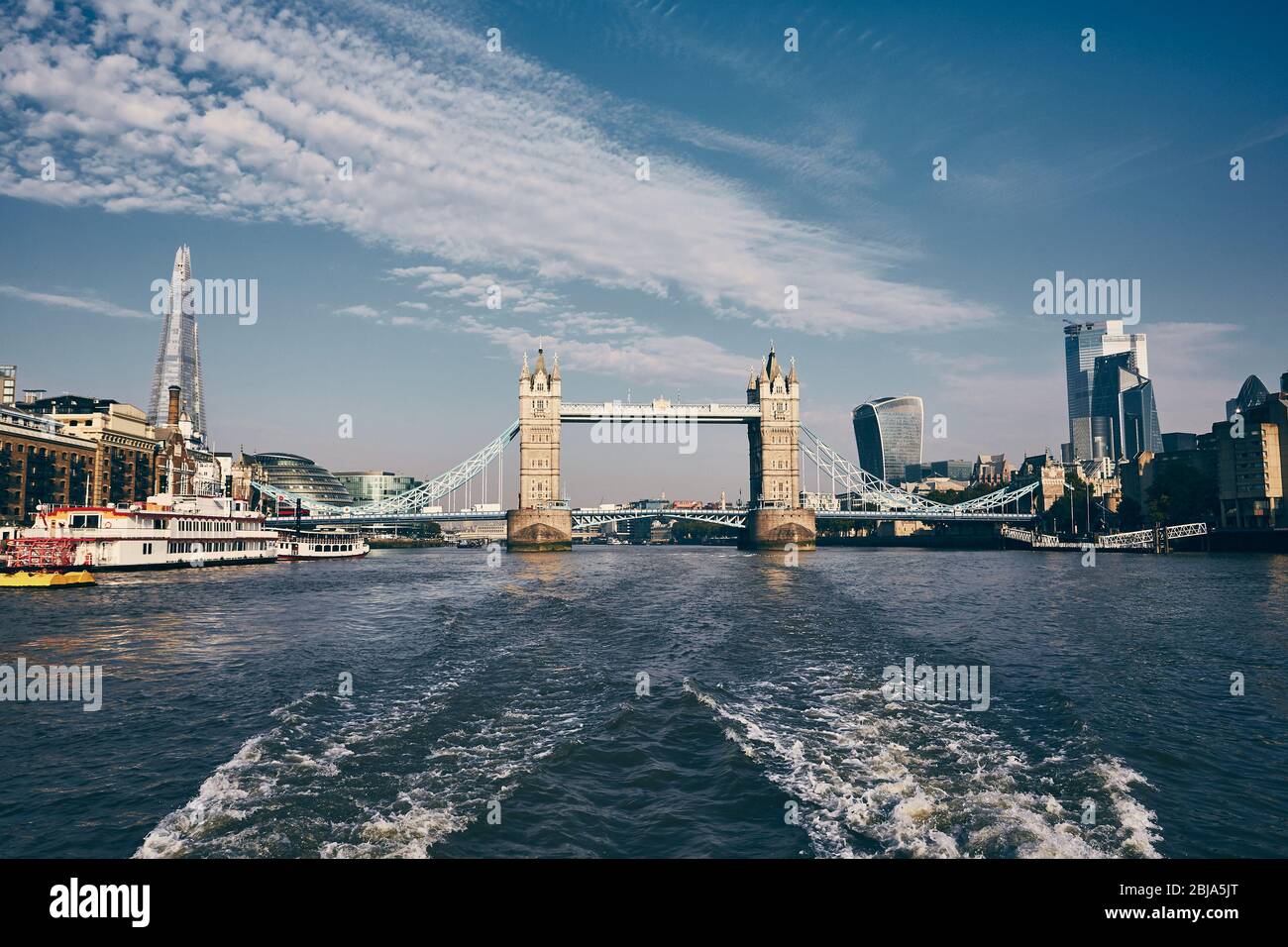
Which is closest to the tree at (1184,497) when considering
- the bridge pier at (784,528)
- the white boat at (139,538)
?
the bridge pier at (784,528)

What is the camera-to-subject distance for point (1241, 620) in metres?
32.9

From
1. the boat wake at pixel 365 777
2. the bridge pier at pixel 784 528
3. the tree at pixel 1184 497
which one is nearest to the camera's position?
the boat wake at pixel 365 777

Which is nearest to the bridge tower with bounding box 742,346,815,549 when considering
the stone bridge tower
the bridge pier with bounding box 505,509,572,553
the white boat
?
the stone bridge tower

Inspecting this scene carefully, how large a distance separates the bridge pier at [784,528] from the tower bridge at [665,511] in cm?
17

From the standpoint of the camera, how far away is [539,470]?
136 meters

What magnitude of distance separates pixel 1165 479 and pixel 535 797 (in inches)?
5049

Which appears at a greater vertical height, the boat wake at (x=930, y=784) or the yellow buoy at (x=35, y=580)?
the boat wake at (x=930, y=784)

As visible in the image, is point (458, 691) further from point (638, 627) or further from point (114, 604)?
point (114, 604)

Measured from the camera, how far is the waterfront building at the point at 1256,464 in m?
97.4

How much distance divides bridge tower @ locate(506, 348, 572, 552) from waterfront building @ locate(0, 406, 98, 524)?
57473 millimetres

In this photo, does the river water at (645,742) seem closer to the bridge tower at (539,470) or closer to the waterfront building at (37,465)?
the waterfront building at (37,465)

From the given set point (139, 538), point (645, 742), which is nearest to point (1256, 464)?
point (645, 742)
